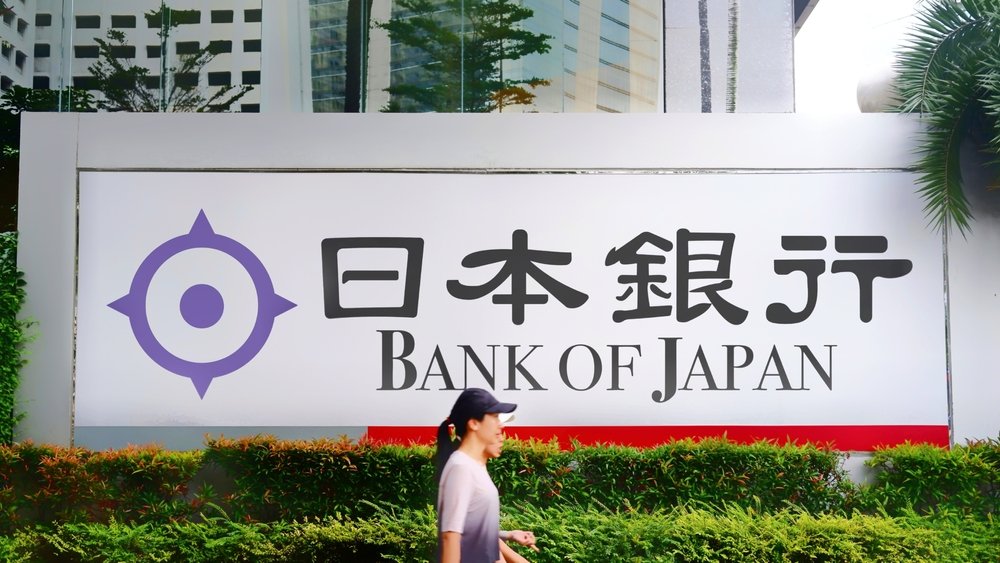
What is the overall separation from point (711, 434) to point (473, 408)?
3.72 m

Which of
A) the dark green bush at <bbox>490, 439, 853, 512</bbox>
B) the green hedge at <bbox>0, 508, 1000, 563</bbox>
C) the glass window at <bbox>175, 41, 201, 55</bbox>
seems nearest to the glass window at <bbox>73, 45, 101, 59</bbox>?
the glass window at <bbox>175, 41, 201, 55</bbox>

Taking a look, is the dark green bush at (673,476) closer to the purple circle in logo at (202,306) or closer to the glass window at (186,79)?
the purple circle in logo at (202,306)

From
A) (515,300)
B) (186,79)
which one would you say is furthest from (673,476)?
(186,79)

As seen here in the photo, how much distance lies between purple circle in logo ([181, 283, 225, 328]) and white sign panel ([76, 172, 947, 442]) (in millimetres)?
18

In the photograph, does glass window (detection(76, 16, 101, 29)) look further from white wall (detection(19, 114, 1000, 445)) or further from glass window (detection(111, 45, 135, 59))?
white wall (detection(19, 114, 1000, 445))

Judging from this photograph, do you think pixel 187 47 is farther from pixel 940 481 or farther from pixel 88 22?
pixel 940 481

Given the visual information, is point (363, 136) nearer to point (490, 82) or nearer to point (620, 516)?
point (490, 82)

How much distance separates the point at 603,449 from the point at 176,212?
3859mm

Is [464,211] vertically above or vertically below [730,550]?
above

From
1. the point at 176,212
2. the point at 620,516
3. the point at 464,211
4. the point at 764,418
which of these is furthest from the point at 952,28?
the point at 176,212

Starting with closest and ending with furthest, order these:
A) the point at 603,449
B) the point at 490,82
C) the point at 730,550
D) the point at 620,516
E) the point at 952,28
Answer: the point at 730,550 < the point at 620,516 < the point at 603,449 < the point at 952,28 < the point at 490,82

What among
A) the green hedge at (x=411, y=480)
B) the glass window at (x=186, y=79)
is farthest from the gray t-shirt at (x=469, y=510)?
the glass window at (x=186, y=79)

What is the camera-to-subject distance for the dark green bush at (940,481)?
21.6ft

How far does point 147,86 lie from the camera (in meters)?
7.84
